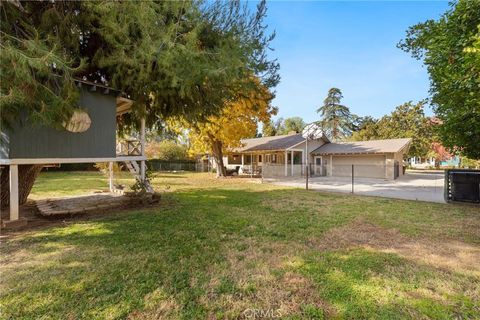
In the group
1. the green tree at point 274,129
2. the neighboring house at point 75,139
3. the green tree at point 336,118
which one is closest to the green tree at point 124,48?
the neighboring house at point 75,139

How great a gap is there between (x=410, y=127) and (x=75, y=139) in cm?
3823

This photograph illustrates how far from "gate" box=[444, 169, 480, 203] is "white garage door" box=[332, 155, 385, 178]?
11.1 metres

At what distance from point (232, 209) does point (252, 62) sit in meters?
4.67

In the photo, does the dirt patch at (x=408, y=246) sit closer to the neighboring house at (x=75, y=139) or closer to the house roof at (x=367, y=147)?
the neighboring house at (x=75, y=139)

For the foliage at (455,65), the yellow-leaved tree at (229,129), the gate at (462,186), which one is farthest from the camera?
the yellow-leaved tree at (229,129)

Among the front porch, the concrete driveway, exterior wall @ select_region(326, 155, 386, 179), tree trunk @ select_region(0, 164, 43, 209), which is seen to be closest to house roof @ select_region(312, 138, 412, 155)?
exterior wall @ select_region(326, 155, 386, 179)

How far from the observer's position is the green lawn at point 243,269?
2969mm

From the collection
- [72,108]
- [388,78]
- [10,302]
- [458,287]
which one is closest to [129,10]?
[72,108]

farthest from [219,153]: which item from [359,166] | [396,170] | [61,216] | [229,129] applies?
[61,216]

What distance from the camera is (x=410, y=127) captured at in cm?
3397

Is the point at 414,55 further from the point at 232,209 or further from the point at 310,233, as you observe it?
the point at 232,209

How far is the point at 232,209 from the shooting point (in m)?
8.58

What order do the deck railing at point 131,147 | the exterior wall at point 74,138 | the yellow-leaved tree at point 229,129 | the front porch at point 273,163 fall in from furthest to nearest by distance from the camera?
the front porch at point 273,163, the yellow-leaved tree at point 229,129, the deck railing at point 131,147, the exterior wall at point 74,138

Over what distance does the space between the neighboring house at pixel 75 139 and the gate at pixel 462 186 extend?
11693 mm
